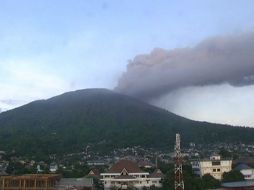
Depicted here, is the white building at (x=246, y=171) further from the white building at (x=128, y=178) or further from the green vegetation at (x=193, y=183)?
the green vegetation at (x=193, y=183)

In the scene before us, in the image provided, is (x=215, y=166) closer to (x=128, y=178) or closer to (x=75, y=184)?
(x=128, y=178)

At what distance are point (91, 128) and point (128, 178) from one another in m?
73.6

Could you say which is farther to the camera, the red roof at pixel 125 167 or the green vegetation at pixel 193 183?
the red roof at pixel 125 167

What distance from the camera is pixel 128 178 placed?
A: 57.0 metres

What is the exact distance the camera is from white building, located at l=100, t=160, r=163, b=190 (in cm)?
5675

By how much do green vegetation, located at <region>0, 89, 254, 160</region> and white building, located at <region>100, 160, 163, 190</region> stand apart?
4512cm

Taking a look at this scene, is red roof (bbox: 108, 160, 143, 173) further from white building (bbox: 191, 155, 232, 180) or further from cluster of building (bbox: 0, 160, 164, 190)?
white building (bbox: 191, 155, 232, 180)

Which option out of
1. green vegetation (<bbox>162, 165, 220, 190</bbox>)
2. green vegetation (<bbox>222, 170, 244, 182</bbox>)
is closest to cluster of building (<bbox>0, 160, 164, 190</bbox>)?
green vegetation (<bbox>162, 165, 220, 190</bbox>)

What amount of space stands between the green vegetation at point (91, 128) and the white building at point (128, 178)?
4512cm

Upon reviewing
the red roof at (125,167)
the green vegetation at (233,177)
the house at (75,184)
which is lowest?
the house at (75,184)

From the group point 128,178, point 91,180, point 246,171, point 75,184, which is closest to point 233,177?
point 246,171

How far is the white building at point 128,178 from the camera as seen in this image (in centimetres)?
5675

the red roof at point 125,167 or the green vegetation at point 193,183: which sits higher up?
the red roof at point 125,167

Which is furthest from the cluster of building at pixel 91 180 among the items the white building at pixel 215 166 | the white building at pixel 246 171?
the white building at pixel 246 171
